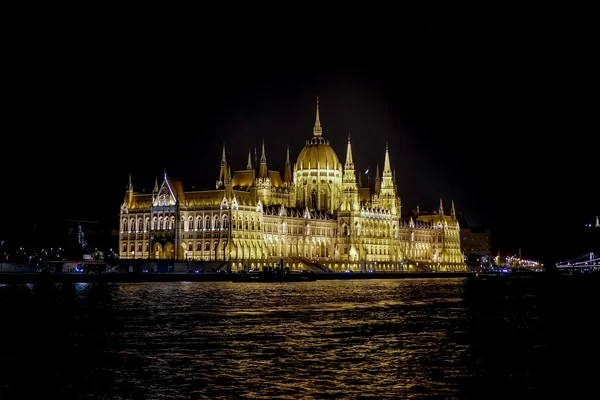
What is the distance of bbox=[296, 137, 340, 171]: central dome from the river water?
4174 inches

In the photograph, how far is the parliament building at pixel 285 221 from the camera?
461 feet

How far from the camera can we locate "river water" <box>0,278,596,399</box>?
30.4 m

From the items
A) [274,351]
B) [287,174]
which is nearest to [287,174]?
[287,174]

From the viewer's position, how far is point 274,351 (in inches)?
1519

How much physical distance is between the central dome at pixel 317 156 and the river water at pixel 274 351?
10602cm

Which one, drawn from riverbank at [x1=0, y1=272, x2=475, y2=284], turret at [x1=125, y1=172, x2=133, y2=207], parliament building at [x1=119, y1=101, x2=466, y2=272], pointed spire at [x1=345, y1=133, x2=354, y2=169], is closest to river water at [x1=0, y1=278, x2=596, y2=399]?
riverbank at [x1=0, y1=272, x2=475, y2=284]

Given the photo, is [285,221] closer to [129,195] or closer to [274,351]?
[129,195]

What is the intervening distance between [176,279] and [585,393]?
91259 millimetres

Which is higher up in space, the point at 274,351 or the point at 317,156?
the point at 317,156

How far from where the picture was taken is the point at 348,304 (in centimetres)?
6831


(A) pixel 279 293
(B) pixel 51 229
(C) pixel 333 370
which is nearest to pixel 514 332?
(C) pixel 333 370

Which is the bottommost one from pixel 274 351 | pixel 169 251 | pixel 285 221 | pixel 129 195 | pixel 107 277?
pixel 274 351

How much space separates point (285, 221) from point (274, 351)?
113 m

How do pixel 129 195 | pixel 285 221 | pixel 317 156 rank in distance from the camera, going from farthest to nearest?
pixel 317 156 → pixel 285 221 → pixel 129 195
